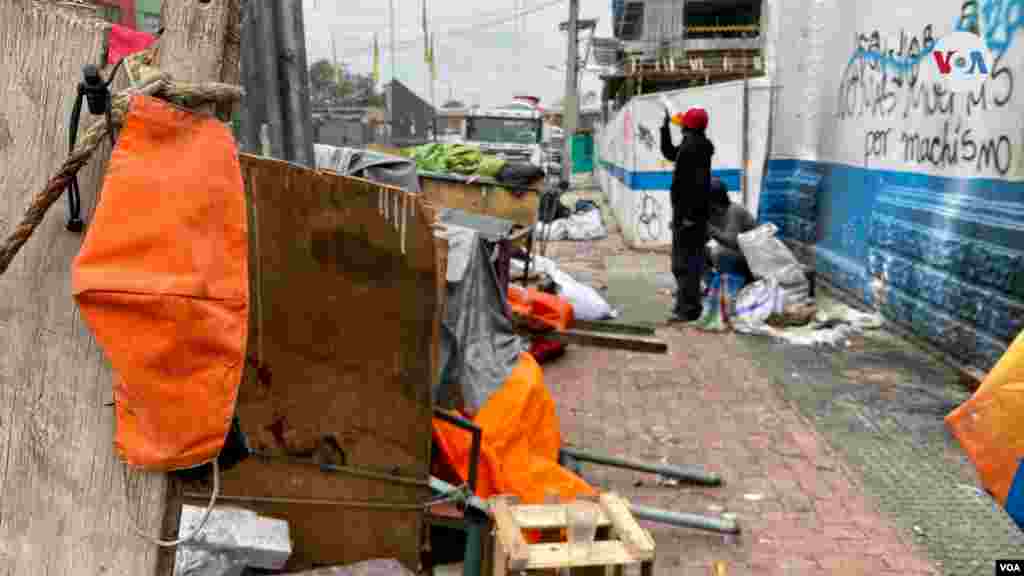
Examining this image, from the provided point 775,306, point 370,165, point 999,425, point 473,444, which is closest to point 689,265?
point 775,306

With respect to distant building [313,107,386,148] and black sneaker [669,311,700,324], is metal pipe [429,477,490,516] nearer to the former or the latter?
black sneaker [669,311,700,324]

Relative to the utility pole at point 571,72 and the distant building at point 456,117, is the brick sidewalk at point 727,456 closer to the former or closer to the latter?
the distant building at point 456,117

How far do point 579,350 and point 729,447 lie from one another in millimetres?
2436

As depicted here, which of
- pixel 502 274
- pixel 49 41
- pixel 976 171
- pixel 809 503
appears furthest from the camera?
pixel 976 171

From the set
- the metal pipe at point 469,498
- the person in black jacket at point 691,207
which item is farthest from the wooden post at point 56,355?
the person in black jacket at point 691,207

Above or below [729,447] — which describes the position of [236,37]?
above

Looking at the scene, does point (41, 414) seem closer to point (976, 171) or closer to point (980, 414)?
point (980, 414)

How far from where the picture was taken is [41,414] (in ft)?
4.60

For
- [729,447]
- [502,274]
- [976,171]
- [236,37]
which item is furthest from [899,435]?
[236,37]

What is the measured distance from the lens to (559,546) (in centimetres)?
238

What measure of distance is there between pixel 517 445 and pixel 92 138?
2.65 m

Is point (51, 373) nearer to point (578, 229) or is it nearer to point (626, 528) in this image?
point (626, 528)

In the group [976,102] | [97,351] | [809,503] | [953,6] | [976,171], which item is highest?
[953,6]

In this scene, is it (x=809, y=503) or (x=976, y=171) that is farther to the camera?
(x=976, y=171)
